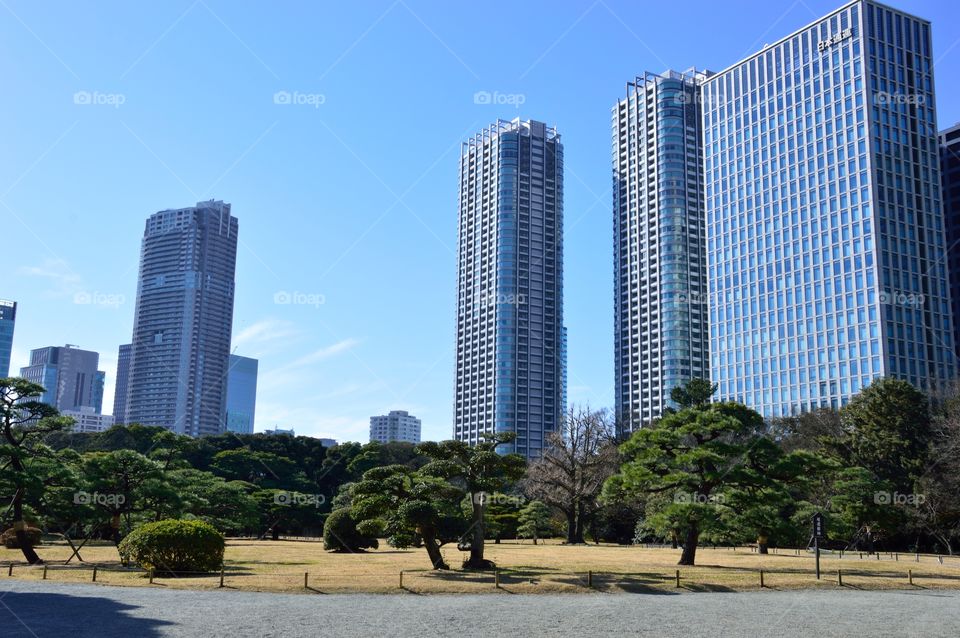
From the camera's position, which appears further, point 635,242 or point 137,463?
point 635,242

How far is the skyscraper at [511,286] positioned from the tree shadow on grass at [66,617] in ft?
478

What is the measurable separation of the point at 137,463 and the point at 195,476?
23.6m

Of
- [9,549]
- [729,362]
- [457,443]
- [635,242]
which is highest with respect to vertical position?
[635,242]

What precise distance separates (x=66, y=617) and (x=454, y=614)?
1001 centimetres

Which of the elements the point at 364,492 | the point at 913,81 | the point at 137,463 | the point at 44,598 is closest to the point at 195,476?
the point at 137,463

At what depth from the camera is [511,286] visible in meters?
180

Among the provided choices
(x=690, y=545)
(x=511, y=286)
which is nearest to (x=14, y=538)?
(x=690, y=545)

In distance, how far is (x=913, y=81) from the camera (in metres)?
124

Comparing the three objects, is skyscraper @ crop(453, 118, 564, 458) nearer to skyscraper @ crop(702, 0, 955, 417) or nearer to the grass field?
skyscraper @ crop(702, 0, 955, 417)

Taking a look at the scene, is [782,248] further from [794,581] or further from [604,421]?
[794,581]

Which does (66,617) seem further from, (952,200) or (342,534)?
(952,200)

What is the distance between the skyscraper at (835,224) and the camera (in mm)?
116000

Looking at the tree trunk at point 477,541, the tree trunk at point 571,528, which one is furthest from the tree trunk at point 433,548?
the tree trunk at point 571,528

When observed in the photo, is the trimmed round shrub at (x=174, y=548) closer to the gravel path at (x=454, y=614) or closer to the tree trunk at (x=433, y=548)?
the gravel path at (x=454, y=614)
